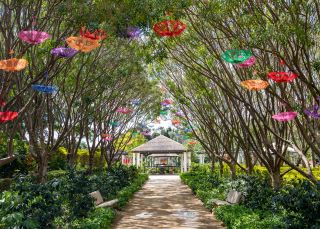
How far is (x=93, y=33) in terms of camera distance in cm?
811

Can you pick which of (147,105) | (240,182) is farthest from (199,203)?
(147,105)

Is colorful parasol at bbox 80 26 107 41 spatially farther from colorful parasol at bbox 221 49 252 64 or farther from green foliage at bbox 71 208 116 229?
green foliage at bbox 71 208 116 229

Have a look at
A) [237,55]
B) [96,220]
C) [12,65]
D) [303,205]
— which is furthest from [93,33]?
[303,205]

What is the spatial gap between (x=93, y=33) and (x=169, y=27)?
1655mm

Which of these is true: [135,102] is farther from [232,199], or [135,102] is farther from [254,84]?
[254,84]

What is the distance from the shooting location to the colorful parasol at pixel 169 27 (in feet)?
24.8

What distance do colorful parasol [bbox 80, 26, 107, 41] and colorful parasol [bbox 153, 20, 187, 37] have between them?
1198 millimetres

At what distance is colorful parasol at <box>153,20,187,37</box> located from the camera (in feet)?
24.8

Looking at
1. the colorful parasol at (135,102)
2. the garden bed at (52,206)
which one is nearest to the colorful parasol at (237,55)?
the garden bed at (52,206)

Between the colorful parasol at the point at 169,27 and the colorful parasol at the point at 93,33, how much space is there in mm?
1198

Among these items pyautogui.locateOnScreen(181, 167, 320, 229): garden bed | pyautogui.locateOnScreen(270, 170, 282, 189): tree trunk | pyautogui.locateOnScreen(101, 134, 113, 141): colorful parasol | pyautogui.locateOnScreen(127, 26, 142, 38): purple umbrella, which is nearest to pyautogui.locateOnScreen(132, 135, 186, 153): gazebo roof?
pyautogui.locateOnScreen(101, 134, 113, 141): colorful parasol

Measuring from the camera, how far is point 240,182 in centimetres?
1147

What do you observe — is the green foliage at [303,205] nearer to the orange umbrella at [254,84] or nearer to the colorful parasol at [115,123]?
the orange umbrella at [254,84]

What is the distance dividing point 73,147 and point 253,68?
9.31 meters
